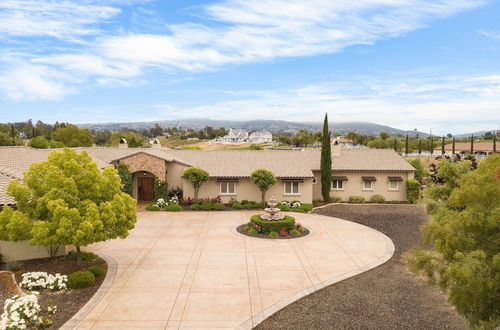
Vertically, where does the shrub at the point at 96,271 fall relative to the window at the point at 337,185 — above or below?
below

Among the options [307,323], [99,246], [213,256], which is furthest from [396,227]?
[99,246]

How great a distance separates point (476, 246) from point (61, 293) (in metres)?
13.9

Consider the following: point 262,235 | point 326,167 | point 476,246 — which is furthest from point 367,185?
point 476,246

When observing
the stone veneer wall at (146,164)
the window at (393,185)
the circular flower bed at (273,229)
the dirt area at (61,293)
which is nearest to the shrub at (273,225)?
the circular flower bed at (273,229)

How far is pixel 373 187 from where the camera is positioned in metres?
34.1

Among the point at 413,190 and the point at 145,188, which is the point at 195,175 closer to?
the point at 145,188

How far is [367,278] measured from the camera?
627 inches

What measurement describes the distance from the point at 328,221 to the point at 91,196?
663 inches

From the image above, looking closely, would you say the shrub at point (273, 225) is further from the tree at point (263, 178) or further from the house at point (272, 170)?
the house at point (272, 170)

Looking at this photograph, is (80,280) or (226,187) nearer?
(80,280)

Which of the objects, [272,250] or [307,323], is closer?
[307,323]

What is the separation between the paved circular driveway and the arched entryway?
8087mm

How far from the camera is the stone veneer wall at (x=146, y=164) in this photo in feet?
103

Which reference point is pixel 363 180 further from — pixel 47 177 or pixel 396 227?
pixel 47 177
